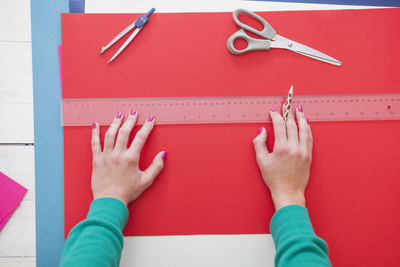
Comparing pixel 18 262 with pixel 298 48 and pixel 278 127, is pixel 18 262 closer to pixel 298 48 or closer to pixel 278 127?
pixel 278 127

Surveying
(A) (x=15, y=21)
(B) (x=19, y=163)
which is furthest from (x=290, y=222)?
(A) (x=15, y=21)

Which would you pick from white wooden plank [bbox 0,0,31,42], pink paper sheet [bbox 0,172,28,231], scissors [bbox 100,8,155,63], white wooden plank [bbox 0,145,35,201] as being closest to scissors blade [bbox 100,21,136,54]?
scissors [bbox 100,8,155,63]

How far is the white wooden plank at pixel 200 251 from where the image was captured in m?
0.76

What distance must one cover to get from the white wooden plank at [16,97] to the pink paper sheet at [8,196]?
0.13 meters

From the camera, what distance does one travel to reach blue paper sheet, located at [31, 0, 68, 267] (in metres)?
0.79

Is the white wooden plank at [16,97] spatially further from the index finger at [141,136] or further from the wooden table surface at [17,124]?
the index finger at [141,136]

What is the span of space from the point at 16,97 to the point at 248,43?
74 cm

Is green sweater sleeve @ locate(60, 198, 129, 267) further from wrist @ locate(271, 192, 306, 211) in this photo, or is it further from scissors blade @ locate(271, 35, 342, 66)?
scissors blade @ locate(271, 35, 342, 66)

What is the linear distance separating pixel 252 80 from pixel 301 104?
6.5 inches

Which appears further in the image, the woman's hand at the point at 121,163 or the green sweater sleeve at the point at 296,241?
the woman's hand at the point at 121,163

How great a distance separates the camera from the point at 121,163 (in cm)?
72

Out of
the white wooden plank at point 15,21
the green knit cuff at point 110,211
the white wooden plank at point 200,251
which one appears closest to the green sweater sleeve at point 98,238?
the green knit cuff at point 110,211

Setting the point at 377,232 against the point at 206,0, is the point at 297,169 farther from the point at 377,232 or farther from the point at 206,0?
the point at 206,0

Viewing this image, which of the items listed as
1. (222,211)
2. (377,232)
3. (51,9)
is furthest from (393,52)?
(51,9)
